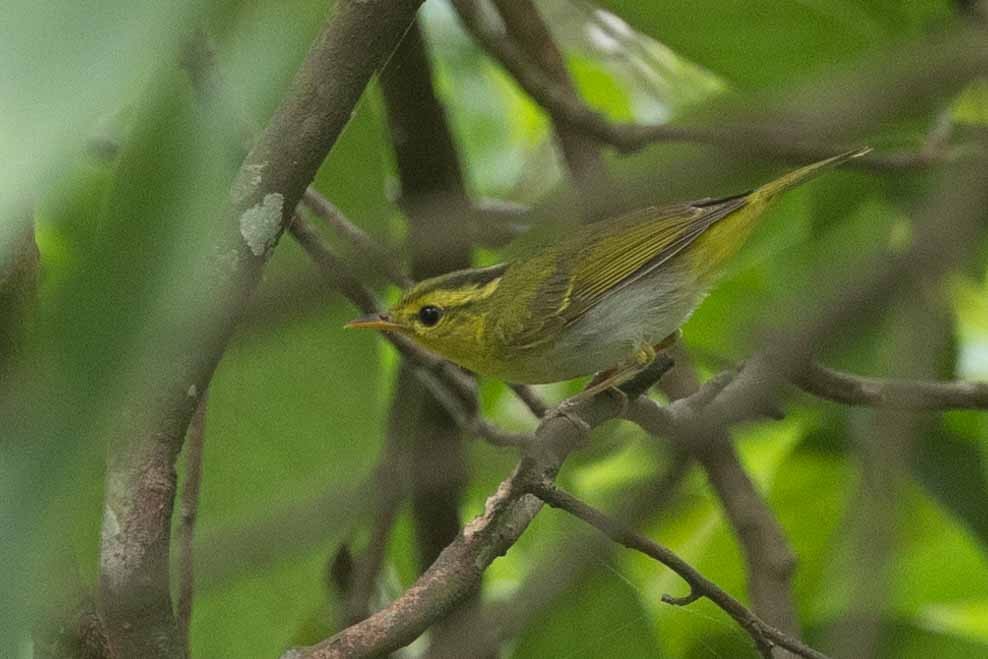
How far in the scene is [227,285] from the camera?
36.5 inches

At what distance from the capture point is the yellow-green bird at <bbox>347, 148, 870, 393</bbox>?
10.5ft

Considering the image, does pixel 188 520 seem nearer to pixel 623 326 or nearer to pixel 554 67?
pixel 623 326

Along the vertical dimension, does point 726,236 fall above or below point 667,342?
above

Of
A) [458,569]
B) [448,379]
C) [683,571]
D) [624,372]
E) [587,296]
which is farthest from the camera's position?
[587,296]

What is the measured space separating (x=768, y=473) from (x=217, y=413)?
165cm

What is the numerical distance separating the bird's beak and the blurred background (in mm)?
64

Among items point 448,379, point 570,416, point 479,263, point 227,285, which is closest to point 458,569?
point 570,416

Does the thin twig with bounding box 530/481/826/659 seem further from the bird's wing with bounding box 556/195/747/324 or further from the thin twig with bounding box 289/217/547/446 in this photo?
the bird's wing with bounding box 556/195/747/324

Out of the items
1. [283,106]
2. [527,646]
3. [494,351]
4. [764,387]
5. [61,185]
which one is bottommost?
[494,351]

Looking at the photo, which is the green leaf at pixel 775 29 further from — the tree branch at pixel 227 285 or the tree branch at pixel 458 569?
the tree branch at pixel 227 285

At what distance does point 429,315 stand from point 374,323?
342 mm

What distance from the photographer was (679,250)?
129 inches

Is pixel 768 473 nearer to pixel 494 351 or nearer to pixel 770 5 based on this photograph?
pixel 494 351

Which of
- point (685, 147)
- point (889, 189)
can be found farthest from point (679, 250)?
point (889, 189)
